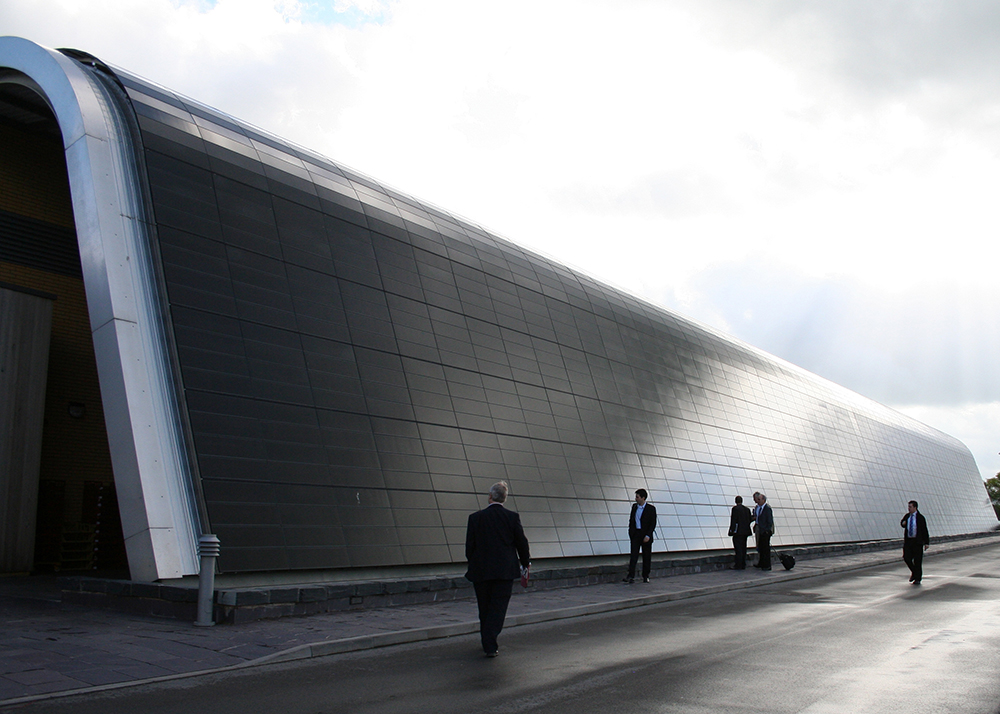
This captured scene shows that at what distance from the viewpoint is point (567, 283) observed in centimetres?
2227

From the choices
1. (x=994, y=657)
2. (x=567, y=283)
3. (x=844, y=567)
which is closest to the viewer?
(x=994, y=657)

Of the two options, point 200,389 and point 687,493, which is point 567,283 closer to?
point 687,493

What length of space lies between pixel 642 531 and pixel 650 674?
8.32 m

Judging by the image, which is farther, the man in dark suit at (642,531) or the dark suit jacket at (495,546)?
the man in dark suit at (642,531)

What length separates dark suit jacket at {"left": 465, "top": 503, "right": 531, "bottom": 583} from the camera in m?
7.57

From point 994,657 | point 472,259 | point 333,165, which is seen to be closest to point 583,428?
point 472,259

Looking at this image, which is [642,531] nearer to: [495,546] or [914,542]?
[914,542]

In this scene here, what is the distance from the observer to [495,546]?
25.1 ft

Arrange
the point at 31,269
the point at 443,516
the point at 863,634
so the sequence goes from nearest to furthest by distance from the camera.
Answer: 1. the point at 863,634
2. the point at 443,516
3. the point at 31,269

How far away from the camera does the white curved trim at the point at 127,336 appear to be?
29.6ft

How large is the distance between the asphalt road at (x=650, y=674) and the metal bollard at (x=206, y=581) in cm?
186

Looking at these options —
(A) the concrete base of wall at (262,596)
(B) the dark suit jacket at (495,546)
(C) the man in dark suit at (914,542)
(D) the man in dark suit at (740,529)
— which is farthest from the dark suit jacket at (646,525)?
(B) the dark suit jacket at (495,546)

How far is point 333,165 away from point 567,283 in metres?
8.50

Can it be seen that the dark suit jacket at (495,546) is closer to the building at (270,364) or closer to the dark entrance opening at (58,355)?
the building at (270,364)
